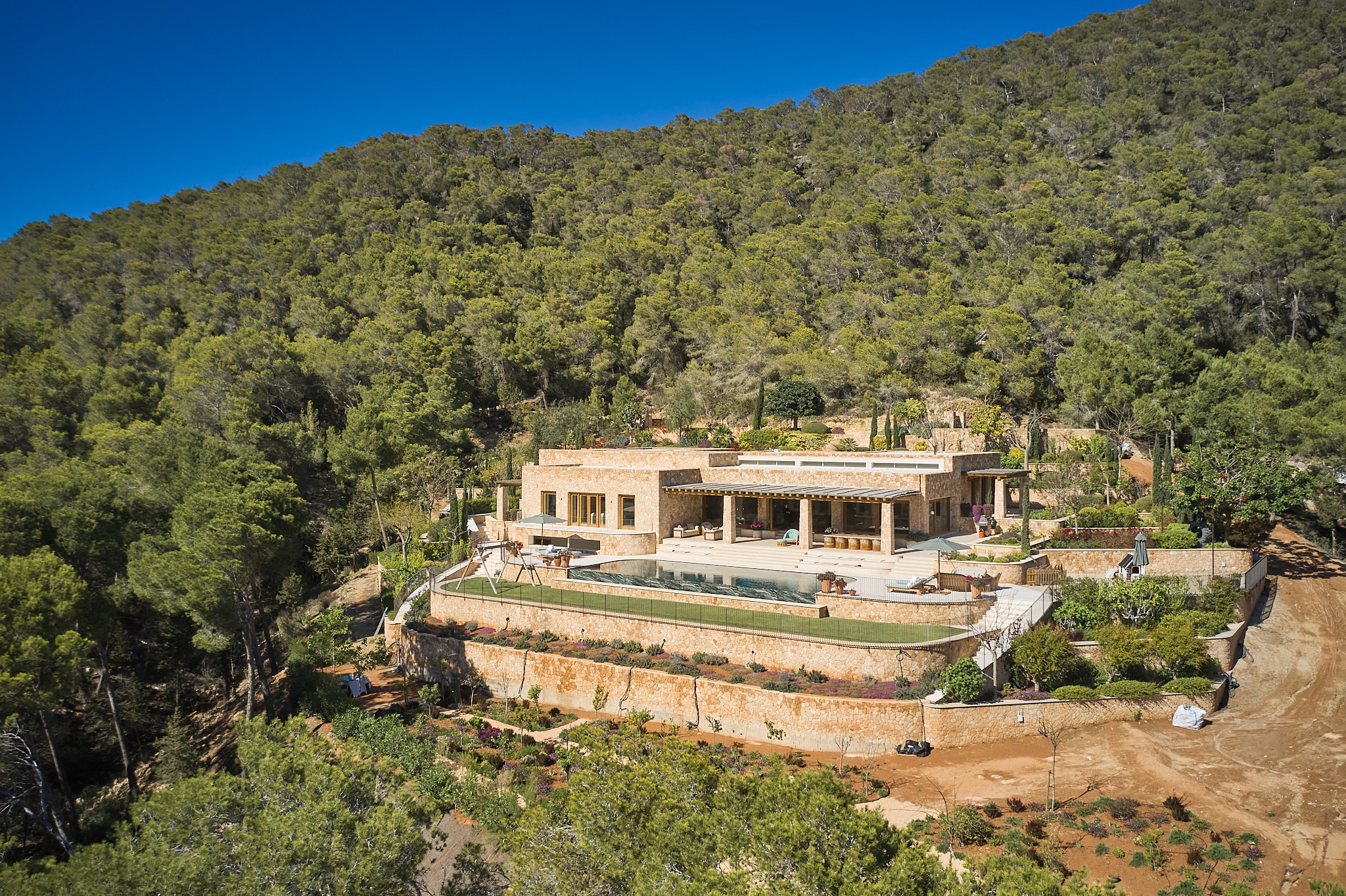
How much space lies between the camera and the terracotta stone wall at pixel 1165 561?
23891 mm

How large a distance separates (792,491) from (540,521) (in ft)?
32.2

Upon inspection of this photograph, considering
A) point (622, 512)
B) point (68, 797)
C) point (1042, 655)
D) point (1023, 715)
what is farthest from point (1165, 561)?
point (68, 797)

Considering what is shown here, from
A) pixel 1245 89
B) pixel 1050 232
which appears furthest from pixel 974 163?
pixel 1245 89

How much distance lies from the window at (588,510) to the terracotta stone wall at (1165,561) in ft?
53.0

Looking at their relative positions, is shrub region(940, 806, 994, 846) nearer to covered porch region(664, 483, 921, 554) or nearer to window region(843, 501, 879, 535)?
covered porch region(664, 483, 921, 554)

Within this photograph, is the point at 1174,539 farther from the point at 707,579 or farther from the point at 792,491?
the point at 707,579

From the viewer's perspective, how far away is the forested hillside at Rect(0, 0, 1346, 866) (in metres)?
25.2

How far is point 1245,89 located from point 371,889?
78.1m

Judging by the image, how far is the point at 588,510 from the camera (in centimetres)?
3247

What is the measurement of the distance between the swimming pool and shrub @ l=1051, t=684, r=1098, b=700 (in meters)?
6.29

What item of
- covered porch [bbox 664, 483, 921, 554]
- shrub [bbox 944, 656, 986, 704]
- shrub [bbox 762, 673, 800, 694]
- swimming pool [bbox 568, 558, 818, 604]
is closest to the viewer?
shrub [bbox 944, 656, 986, 704]

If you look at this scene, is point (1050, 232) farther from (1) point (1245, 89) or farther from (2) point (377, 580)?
(2) point (377, 580)

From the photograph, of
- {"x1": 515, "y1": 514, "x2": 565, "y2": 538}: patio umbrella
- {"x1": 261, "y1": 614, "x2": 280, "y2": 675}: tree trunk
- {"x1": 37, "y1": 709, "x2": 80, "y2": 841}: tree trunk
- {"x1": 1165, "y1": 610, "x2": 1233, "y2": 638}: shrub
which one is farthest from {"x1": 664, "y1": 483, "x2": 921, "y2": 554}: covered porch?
{"x1": 37, "y1": 709, "x2": 80, "y2": 841}: tree trunk

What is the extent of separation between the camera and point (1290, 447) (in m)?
30.0
